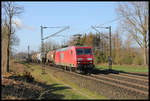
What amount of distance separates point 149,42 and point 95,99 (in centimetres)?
2653

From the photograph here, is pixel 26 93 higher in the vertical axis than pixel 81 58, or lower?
lower

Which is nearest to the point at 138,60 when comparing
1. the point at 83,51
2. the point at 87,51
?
the point at 87,51

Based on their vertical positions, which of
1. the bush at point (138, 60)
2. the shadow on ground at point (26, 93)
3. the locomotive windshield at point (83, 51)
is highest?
the locomotive windshield at point (83, 51)

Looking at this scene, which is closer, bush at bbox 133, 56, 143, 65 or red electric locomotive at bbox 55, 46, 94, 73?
red electric locomotive at bbox 55, 46, 94, 73

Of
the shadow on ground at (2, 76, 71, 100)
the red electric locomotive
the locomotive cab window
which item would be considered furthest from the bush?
the shadow on ground at (2, 76, 71, 100)

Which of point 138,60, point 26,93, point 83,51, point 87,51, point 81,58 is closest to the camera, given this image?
point 26,93

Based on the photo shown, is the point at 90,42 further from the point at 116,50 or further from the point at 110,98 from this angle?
the point at 110,98

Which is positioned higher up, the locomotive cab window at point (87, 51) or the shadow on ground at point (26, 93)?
the locomotive cab window at point (87, 51)

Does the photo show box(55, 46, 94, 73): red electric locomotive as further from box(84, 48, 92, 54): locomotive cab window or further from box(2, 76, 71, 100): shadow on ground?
box(2, 76, 71, 100): shadow on ground

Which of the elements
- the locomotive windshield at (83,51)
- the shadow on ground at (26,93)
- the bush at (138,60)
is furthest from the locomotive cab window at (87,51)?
the bush at (138,60)

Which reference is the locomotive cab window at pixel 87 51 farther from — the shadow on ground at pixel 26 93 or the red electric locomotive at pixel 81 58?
the shadow on ground at pixel 26 93

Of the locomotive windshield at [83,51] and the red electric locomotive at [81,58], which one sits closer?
the red electric locomotive at [81,58]

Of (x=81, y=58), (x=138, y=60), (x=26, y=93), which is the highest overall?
(x=81, y=58)

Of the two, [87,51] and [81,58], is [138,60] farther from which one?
[81,58]
